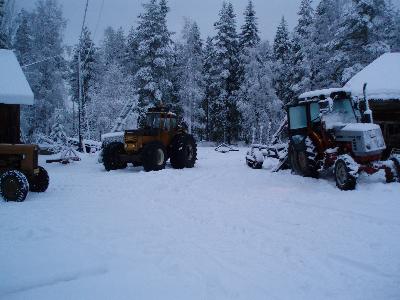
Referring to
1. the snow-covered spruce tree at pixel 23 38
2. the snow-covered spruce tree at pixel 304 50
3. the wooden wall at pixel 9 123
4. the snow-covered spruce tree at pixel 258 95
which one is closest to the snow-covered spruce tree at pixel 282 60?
the snow-covered spruce tree at pixel 304 50

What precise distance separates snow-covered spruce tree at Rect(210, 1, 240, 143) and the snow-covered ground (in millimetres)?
26594

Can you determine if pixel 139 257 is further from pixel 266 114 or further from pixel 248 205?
pixel 266 114

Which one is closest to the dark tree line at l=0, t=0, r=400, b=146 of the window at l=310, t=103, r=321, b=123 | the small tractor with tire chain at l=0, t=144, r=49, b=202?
the window at l=310, t=103, r=321, b=123

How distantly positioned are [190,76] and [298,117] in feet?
78.5

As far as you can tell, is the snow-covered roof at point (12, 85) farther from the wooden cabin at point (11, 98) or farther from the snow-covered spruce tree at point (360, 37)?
the snow-covered spruce tree at point (360, 37)

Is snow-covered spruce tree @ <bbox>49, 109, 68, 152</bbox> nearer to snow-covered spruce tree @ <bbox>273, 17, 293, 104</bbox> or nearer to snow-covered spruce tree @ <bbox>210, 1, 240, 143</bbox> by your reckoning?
snow-covered spruce tree @ <bbox>210, 1, 240, 143</bbox>

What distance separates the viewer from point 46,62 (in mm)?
31594

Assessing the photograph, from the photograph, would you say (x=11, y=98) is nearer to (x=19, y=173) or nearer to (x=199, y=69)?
(x=19, y=173)

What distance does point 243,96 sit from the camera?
34000 mm

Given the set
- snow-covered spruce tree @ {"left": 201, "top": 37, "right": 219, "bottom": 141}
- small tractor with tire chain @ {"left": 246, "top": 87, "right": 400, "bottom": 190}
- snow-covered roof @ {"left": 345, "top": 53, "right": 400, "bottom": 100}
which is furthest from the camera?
snow-covered spruce tree @ {"left": 201, "top": 37, "right": 219, "bottom": 141}

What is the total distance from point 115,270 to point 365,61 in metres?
23.9

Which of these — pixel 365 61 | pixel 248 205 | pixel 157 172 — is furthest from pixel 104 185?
pixel 365 61

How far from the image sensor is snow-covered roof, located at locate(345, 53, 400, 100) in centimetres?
1620

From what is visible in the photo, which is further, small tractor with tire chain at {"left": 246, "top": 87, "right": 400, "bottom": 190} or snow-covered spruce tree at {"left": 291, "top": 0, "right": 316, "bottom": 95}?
snow-covered spruce tree at {"left": 291, "top": 0, "right": 316, "bottom": 95}
